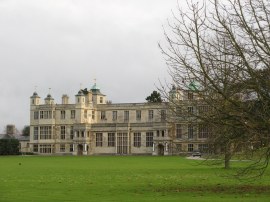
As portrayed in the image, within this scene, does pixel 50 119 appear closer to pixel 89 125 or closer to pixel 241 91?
pixel 89 125

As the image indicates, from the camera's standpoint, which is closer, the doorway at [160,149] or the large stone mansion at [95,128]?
the doorway at [160,149]

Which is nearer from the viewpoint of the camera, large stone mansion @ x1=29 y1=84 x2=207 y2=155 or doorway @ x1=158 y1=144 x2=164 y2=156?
doorway @ x1=158 y1=144 x2=164 y2=156

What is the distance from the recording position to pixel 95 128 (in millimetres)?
91750

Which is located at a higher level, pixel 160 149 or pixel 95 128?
pixel 95 128

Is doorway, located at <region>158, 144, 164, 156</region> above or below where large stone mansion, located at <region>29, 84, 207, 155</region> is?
below

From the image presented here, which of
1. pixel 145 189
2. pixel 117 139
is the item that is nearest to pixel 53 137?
pixel 117 139

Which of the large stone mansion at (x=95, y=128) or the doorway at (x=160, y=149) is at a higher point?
the large stone mansion at (x=95, y=128)

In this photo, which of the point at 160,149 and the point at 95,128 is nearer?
the point at 160,149

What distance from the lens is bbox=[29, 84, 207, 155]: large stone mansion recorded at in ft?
289

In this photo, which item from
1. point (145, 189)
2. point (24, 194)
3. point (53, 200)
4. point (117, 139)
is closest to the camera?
point (53, 200)

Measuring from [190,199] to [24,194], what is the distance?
5.27m

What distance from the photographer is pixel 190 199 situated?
1573 centimetres

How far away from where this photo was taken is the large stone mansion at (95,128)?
88.1 metres

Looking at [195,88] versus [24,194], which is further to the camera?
[24,194]
